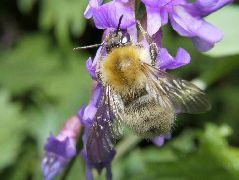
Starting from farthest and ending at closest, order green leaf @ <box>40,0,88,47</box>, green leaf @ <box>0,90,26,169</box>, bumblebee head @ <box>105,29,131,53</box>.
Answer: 1. green leaf @ <box>40,0,88,47</box>
2. green leaf @ <box>0,90,26,169</box>
3. bumblebee head @ <box>105,29,131,53</box>

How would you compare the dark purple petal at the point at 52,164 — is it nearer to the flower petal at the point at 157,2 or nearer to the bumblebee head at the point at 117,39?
the bumblebee head at the point at 117,39

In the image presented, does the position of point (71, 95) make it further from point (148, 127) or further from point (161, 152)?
point (148, 127)

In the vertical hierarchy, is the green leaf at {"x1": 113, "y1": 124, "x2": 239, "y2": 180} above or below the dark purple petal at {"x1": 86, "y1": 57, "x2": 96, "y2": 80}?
below

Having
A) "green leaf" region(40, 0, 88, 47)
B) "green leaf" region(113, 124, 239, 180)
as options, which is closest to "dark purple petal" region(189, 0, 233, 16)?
"green leaf" region(113, 124, 239, 180)

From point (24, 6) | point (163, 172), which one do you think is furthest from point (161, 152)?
point (24, 6)

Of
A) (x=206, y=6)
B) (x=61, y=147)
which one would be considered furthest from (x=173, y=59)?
(x=61, y=147)

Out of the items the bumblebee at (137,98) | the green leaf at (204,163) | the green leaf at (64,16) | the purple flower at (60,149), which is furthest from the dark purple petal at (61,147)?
the green leaf at (64,16)

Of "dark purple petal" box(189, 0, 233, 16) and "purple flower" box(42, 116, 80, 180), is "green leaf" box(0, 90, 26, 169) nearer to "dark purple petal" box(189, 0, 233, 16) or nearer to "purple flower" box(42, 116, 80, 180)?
"purple flower" box(42, 116, 80, 180)

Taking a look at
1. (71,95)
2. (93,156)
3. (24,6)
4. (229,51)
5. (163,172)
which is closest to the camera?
(93,156)
